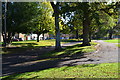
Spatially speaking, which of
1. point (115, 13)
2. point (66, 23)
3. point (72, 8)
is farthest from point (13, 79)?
point (115, 13)

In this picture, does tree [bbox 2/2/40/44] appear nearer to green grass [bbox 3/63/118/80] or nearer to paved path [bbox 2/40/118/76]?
paved path [bbox 2/40/118/76]

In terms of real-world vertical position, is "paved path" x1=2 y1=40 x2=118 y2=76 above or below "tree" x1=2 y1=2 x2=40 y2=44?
below

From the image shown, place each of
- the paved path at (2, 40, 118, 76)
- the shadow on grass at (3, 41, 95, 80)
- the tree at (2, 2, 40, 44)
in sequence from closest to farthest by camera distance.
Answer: the shadow on grass at (3, 41, 95, 80)
the paved path at (2, 40, 118, 76)
the tree at (2, 2, 40, 44)

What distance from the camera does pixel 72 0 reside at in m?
14.9

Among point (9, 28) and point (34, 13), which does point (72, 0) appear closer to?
point (34, 13)

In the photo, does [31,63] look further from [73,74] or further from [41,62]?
[73,74]

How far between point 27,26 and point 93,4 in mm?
10489

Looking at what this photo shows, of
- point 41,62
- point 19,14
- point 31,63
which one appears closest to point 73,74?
point 41,62

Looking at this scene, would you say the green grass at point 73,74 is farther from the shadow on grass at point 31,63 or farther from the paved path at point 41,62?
the paved path at point 41,62

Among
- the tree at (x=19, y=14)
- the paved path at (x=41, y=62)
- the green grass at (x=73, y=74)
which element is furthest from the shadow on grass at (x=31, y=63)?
the tree at (x=19, y=14)

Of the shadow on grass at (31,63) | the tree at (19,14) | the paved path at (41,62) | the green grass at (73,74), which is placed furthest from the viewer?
the tree at (19,14)

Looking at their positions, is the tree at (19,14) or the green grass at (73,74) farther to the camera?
the tree at (19,14)

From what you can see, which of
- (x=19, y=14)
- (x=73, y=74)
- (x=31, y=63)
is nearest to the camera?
(x=73, y=74)

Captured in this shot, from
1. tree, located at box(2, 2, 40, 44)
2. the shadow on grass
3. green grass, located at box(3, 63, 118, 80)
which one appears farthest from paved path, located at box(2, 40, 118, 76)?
tree, located at box(2, 2, 40, 44)
